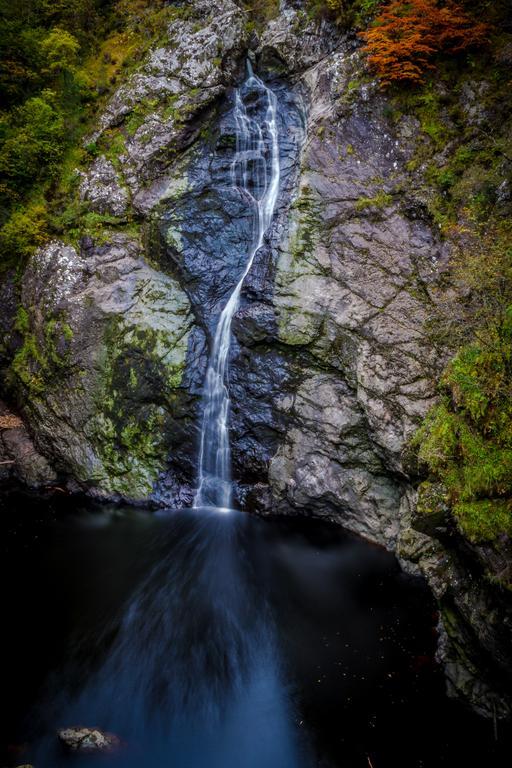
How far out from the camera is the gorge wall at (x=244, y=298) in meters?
8.12

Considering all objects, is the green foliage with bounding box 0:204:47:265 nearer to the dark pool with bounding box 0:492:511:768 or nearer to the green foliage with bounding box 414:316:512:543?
the dark pool with bounding box 0:492:511:768

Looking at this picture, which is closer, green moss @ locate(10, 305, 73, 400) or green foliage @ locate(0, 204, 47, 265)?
green moss @ locate(10, 305, 73, 400)

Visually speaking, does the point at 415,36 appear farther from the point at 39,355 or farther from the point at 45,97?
the point at 39,355

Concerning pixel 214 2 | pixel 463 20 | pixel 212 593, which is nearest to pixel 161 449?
pixel 212 593

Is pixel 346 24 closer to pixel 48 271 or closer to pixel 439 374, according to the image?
pixel 439 374

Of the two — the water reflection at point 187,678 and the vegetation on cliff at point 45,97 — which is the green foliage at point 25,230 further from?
the water reflection at point 187,678

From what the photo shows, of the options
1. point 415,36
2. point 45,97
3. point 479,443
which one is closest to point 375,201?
point 415,36

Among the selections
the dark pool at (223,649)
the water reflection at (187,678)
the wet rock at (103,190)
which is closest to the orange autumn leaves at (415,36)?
the wet rock at (103,190)

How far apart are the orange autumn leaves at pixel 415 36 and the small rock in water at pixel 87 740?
470 inches

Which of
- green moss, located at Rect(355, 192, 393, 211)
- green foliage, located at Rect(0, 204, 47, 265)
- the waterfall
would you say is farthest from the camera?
green foliage, located at Rect(0, 204, 47, 265)

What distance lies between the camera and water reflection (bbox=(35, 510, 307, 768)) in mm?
5133

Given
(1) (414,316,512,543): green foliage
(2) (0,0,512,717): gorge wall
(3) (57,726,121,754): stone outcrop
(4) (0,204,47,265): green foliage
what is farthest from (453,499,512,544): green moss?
(4) (0,204,47,265): green foliage

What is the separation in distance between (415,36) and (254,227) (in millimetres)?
4706

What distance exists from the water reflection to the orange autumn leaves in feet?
34.0
